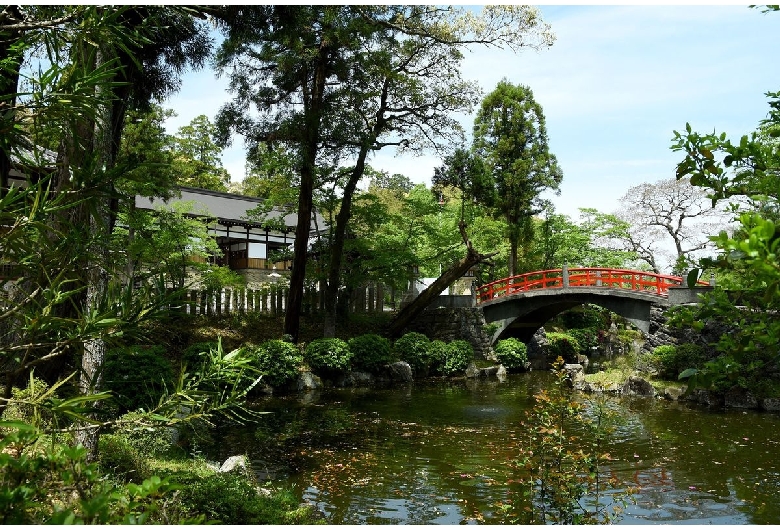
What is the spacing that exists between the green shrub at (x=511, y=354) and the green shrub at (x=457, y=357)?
157cm

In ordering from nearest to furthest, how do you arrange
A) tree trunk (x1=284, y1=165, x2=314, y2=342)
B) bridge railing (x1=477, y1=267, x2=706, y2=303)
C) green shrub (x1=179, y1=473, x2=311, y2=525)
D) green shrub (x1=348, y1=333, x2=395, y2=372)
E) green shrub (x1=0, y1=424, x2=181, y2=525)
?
green shrub (x1=0, y1=424, x2=181, y2=525), green shrub (x1=179, y1=473, x2=311, y2=525), green shrub (x1=348, y1=333, x2=395, y2=372), tree trunk (x1=284, y1=165, x2=314, y2=342), bridge railing (x1=477, y1=267, x2=706, y2=303)

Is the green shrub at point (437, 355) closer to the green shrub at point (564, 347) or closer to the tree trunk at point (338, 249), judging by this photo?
the tree trunk at point (338, 249)

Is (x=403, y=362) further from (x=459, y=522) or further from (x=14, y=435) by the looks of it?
(x=14, y=435)

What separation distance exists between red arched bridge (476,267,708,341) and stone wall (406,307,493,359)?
0.77 meters

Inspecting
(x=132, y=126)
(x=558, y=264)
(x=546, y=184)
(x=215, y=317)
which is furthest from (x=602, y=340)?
(x=132, y=126)

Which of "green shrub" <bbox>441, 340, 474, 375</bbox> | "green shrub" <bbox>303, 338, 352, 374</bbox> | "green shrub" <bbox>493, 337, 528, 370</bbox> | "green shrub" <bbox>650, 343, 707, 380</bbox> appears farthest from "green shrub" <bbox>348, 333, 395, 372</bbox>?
"green shrub" <bbox>650, 343, 707, 380</bbox>

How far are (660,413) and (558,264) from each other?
692 inches

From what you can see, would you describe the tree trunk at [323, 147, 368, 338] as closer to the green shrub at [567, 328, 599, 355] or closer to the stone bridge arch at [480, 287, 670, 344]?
the stone bridge arch at [480, 287, 670, 344]

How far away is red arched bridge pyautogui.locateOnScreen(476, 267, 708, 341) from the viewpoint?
19328mm

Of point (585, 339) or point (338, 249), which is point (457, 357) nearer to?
point (338, 249)

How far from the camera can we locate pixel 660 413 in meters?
13.2

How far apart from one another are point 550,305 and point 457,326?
13.0 ft

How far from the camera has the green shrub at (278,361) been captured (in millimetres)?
15242

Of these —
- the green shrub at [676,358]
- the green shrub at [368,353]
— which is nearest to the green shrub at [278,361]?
the green shrub at [368,353]
